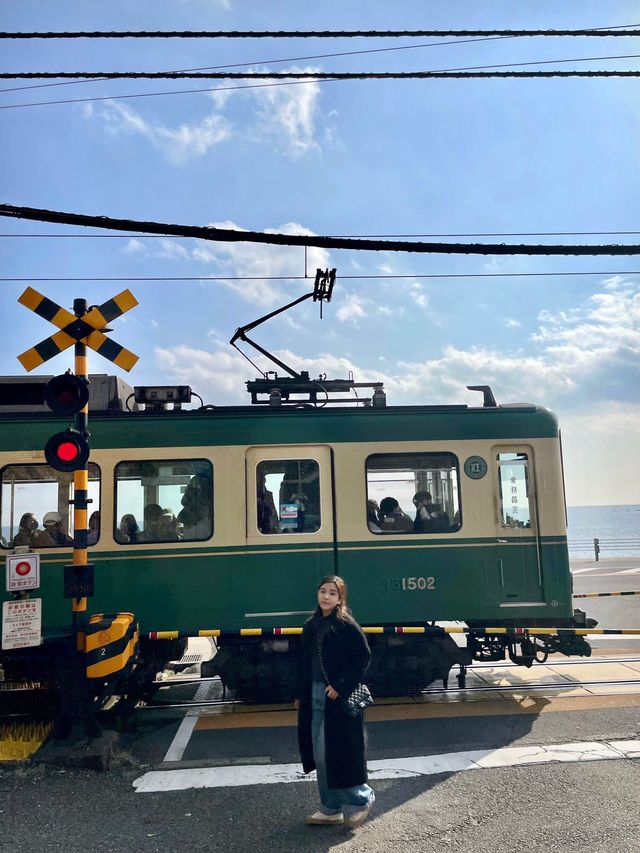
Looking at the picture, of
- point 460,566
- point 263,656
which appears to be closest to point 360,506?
point 460,566

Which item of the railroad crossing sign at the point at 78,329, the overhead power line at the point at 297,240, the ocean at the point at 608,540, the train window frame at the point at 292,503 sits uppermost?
the overhead power line at the point at 297,240

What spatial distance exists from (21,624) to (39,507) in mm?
1730

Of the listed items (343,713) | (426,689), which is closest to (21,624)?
(343,713)

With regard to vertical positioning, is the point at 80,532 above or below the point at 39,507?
below

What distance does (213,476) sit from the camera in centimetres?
784

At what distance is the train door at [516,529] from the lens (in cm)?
793

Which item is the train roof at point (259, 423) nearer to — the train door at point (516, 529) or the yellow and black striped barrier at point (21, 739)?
the train door at point (516, 529)

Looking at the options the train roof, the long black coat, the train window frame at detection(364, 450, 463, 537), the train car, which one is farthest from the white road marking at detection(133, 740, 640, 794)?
the train roof

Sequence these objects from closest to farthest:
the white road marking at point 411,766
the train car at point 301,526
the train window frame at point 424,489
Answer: the white road marking at point 411,766 < the train car at point 301,526 < the train window frame at point 424,489

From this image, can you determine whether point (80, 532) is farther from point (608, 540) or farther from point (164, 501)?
point (608, 540)

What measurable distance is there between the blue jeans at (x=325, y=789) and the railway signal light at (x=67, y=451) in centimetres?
329

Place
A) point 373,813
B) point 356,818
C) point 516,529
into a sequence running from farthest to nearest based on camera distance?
point 516,529 → point 373,813 → point 356,818

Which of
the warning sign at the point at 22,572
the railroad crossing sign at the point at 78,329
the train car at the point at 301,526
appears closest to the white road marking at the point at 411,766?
the train car at the point at 301,526

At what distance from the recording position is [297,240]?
7.09m
